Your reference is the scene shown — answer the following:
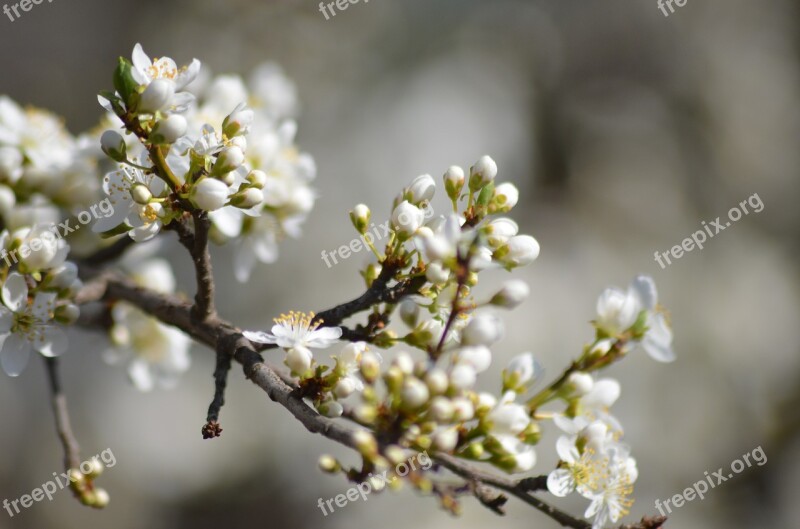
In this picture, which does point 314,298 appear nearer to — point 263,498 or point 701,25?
point 263,498

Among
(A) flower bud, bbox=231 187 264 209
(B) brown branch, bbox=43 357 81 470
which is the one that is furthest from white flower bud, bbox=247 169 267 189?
(B) brown branch, bbox=43 357 81 470

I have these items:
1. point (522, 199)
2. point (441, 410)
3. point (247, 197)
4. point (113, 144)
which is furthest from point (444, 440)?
point (522, 199)

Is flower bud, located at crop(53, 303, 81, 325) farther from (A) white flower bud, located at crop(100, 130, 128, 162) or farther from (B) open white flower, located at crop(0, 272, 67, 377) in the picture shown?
(A) white flower bud, located at crop(100, 130, 128, 162)

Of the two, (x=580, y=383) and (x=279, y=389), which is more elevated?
(x=279, y=389)

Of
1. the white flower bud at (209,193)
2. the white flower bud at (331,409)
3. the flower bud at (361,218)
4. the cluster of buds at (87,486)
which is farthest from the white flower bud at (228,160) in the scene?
the cluster of buds at (87,486)

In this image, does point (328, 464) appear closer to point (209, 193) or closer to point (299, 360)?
point (299, 360)
